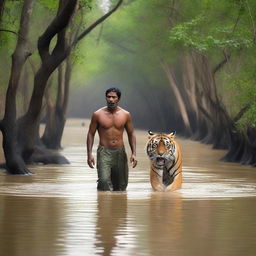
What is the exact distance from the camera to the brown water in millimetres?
11109

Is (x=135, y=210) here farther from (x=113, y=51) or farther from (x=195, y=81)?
(x=113, y=51)

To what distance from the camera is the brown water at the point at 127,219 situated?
1111 cm

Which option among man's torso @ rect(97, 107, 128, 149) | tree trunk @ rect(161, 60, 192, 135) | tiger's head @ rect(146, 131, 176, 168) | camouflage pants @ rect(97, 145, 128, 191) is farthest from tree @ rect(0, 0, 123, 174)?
tree trunk @ rect(161, 60, 192, 135)

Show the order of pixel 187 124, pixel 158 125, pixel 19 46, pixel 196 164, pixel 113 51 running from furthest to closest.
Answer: pixel 158 125 → pixel 113 51 → pixel 187 124 → pixel 196 164 → pixel 19 46

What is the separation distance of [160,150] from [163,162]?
20cm

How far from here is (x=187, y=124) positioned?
6412cm

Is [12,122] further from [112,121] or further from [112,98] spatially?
[112,98]

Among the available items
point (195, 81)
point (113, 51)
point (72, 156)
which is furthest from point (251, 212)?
point (113, 51)

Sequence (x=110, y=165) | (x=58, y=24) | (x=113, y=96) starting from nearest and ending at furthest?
(x=113, y=96), (x=110, y=165), (x=58, y=24)

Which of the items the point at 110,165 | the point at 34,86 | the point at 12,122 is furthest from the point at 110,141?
the point at 34,86

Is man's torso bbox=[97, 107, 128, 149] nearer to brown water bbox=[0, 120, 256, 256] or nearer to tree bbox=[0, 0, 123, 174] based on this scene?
brown water bbox=[0, 120, 256, 256]

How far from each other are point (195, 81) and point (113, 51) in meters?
29.6

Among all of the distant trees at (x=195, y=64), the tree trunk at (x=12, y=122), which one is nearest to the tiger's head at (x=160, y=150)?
the tree trunk at (x=12, y=122)

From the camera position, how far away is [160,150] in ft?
62.8
